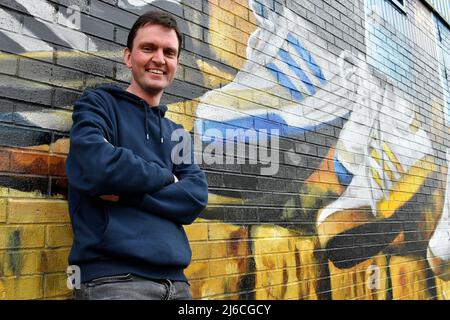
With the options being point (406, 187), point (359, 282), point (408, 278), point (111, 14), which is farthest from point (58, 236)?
point (406, 187)

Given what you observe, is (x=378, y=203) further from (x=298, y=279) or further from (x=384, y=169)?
(x=298, y=279)

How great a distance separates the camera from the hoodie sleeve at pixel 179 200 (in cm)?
147

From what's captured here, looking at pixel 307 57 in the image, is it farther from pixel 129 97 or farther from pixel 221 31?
pixel 129 97

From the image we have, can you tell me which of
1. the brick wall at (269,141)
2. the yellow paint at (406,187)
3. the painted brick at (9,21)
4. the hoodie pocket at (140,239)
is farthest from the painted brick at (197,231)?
the yellow paint at (406,187)

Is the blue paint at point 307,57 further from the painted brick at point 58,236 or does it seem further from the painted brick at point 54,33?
the painted brick at point 58,236

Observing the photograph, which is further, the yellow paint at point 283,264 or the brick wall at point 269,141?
the yellow paint at point 283,264

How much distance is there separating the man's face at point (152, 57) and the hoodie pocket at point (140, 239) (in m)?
0.62

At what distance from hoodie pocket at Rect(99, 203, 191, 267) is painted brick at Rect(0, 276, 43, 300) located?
0.57 metres

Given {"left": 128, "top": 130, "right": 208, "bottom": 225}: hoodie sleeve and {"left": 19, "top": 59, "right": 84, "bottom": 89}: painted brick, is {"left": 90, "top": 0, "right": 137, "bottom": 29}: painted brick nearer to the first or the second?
{"left": 19, "top": 59, "right": 84, "bottom": 89}: painted brick

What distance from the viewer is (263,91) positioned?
9.98 ft

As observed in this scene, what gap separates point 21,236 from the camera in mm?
1680

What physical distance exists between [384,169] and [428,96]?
2022mm

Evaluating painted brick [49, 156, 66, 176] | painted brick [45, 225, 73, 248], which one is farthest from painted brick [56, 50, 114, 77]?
painted brick [45, 225, 73, 248]

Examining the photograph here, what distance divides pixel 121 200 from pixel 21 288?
68 centimetres
